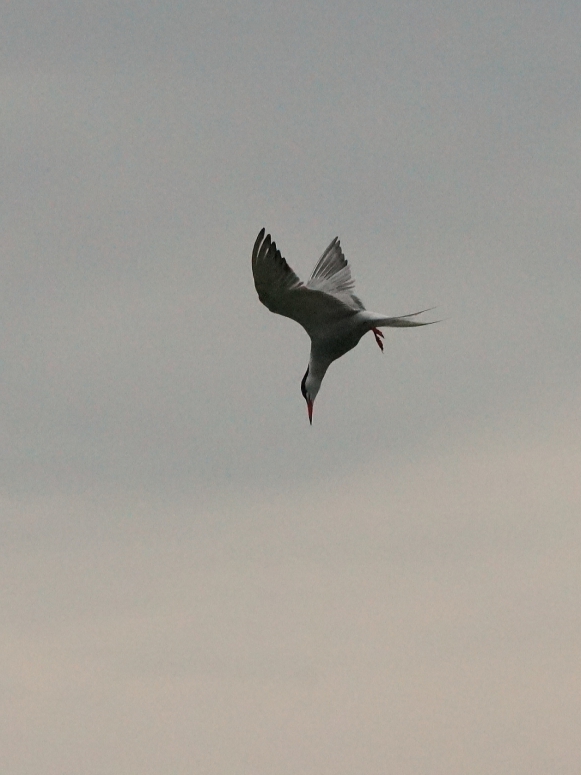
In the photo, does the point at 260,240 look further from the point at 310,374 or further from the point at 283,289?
the point at 310,374

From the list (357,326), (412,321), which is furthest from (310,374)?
(412,321)

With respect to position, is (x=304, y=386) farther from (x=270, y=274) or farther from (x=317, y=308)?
(x=270, y=274)

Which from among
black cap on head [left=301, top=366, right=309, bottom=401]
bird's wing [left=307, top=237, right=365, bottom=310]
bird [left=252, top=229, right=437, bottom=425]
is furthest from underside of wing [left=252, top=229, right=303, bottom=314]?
black cap on head [left=301, top=366, right=309, bottom=401]

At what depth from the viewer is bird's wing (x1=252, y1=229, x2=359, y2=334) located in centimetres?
2128

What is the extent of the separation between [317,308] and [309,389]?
70.3 inches

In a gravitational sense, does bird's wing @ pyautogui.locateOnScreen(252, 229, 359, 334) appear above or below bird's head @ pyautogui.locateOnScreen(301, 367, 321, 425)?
above

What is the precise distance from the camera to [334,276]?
83.0ft

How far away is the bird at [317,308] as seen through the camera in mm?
21406

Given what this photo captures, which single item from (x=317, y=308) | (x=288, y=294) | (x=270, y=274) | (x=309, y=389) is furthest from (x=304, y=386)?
(x=270, y=274)

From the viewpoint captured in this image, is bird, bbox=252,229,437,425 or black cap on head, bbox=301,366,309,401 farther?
black cap on head, bbox=301,366,309,401

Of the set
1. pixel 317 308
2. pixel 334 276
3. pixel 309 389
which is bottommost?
pixel 309 389

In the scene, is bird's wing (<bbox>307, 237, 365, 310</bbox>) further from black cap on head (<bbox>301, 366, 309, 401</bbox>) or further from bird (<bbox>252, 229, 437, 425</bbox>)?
black cap on head (<bbox>301, 366, 309, 401</bbox>)

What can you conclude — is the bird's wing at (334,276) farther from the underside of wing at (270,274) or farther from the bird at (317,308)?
the underside of wing at (270,274)

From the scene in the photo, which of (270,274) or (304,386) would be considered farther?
(304,386)
